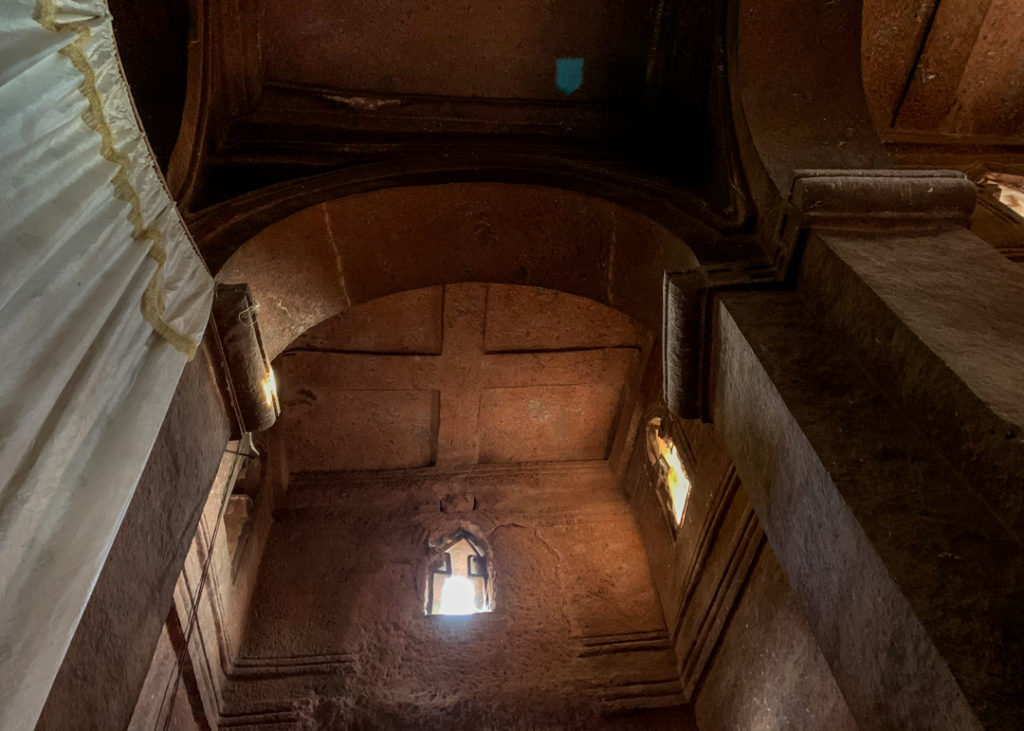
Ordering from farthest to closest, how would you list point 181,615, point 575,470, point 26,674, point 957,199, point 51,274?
point 575,470 → point 181,615 → point 957,199 → point 51,274 → point 26,674

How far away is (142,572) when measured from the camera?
193 cm

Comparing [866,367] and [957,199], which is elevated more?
[957,199]

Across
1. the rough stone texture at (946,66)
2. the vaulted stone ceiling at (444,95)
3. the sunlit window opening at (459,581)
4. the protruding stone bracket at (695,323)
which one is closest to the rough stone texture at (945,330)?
the protruding stone bracket at (695,323)

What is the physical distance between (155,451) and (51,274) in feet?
2.50

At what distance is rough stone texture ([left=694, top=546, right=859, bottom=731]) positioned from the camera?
2699mm

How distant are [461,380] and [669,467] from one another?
5.64 ft

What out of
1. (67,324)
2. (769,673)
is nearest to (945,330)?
(769,673)

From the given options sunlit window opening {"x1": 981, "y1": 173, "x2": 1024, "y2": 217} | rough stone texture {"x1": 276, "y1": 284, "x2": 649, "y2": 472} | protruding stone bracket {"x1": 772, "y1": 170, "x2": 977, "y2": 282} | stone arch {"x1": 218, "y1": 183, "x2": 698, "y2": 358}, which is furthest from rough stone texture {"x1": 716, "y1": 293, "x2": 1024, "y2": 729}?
sunlit window opening {"x1": 981, "y1": 173, "x2": 1024, "y2": 217}

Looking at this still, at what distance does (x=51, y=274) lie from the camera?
1395 millimetres

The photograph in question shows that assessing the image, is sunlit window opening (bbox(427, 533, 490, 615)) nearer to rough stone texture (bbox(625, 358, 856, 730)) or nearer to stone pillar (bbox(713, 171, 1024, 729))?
rough stone texture (bbox(625, 358, 856, 730))

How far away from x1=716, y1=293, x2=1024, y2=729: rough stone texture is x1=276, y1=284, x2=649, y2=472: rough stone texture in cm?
264

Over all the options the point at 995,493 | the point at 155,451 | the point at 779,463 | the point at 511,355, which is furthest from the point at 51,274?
the point at 511,355

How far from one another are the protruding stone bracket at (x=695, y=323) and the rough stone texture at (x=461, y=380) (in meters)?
2.14

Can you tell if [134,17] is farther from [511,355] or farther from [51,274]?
[511,355]
